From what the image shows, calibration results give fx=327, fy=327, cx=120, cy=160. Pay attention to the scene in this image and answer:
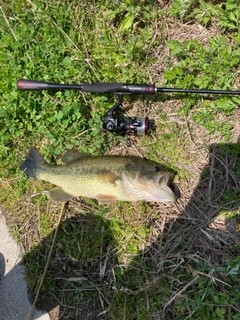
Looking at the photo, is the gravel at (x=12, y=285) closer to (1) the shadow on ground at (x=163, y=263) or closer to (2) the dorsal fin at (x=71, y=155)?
(1) the shadow on ground at (x=163, y=263)

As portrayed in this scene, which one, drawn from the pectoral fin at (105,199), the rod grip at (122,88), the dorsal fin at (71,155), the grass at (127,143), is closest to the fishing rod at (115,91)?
the rod grip at (122,88)

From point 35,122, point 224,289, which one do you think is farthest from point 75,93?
point 224,289

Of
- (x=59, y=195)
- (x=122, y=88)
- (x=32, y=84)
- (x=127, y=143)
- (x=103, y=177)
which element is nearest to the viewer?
(x=122, y=88)

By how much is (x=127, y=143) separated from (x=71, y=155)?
70 cm

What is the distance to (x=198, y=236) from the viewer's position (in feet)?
12.5

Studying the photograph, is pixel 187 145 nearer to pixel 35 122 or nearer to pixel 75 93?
pixel 75 93

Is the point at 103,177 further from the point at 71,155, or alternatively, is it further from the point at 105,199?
the point at 71,155

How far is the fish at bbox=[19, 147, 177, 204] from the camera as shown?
347 cm

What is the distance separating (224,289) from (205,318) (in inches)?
14.6

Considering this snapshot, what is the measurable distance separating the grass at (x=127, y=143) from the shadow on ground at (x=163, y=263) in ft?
0.04

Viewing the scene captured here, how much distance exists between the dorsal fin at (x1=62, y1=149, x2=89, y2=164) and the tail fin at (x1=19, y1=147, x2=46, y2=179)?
26cm

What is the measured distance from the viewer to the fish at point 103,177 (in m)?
3.47

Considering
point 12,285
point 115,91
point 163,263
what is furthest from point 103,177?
point 12,285

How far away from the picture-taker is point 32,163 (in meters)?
3.99
